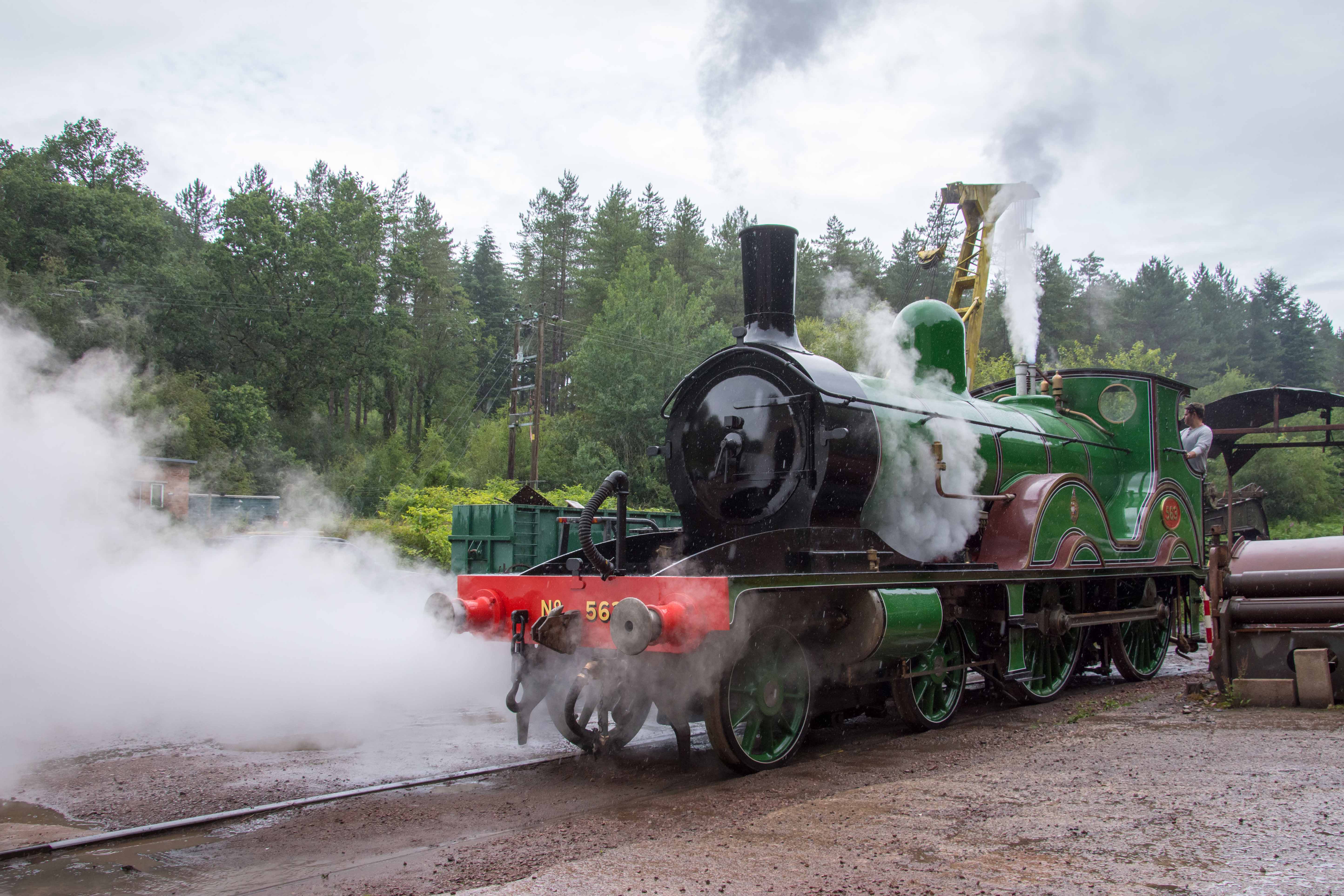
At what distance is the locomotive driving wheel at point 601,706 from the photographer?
19.1ft

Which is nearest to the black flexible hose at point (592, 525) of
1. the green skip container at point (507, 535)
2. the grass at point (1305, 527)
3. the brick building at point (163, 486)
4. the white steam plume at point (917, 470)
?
the white steam plume at point (917, 470)

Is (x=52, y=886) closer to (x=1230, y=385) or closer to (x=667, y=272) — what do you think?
(x=667, y=272)

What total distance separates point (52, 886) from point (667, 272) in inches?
1327

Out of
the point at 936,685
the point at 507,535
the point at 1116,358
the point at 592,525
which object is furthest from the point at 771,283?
the point at 1116,358

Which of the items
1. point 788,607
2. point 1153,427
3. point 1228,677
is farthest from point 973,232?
point 788,607

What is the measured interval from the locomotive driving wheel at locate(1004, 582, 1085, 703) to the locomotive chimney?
3.30 m

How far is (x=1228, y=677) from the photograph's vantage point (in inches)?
308

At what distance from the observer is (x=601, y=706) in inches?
234

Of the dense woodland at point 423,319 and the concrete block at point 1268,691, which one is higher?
the dense woodland at point 423,319

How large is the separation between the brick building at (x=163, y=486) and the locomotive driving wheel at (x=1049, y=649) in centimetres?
779

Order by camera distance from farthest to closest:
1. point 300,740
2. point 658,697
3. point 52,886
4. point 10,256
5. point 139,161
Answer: point 139,161
point 10,256
point 300,740
point 658,697
point 52,886

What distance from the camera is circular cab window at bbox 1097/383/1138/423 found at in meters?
9.68

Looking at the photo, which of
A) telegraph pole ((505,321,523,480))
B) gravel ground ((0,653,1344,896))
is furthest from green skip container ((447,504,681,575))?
telegraph pole ((505,321,523,480))

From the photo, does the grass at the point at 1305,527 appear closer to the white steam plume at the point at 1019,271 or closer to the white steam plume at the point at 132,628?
the white steam plume at the point at 1019,271
